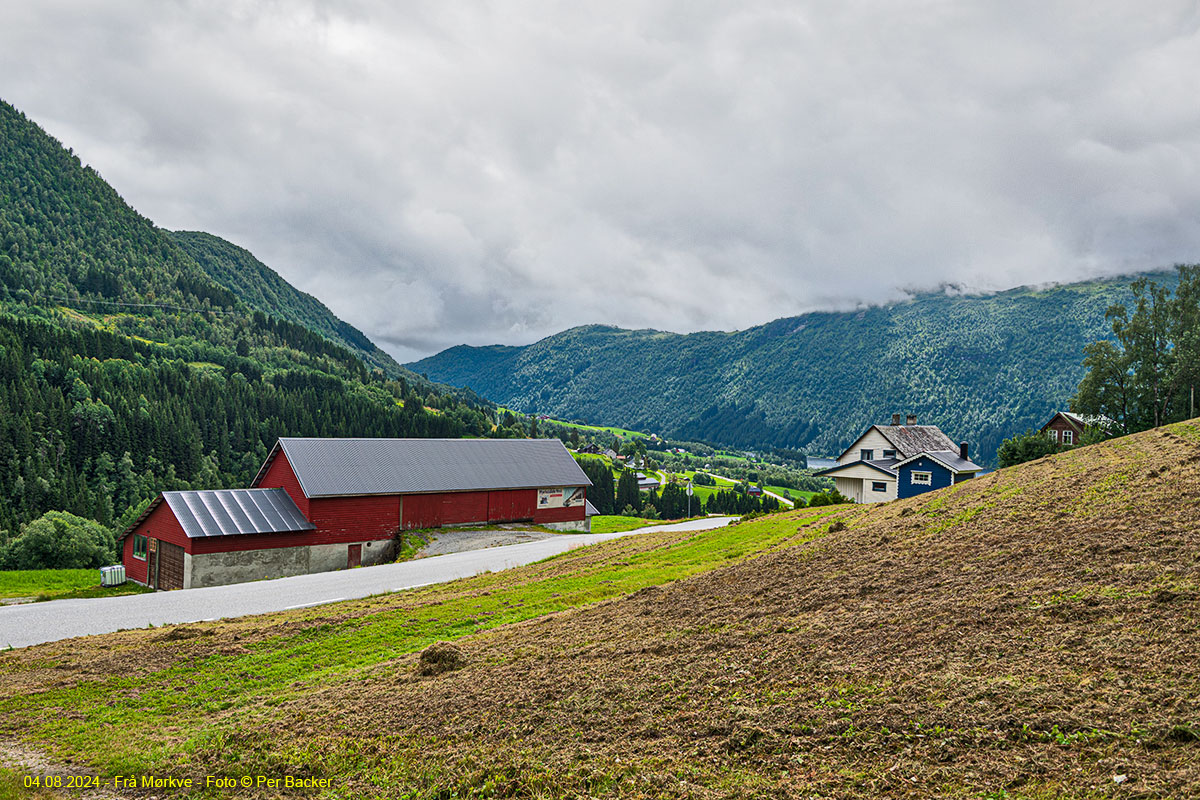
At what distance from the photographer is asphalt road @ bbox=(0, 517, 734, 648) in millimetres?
26312

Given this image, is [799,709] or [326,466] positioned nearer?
[799,709]

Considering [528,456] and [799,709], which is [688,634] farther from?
[528,456]

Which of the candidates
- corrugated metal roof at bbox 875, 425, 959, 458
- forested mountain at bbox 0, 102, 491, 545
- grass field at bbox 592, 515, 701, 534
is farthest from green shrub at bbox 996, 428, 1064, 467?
forested mountain at bbox 0, 102, 491, 545

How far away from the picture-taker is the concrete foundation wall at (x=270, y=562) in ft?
149

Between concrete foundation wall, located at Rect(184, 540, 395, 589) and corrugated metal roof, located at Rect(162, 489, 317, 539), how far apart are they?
62.1 inches

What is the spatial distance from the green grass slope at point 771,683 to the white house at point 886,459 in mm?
45552

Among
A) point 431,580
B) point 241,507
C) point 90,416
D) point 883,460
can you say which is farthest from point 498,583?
point 90,416

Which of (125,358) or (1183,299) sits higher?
(125,358)

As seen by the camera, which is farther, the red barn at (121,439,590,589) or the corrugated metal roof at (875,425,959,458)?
the corrugated metal roof at (875,425,959,458)

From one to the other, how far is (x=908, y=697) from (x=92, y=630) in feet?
96.4

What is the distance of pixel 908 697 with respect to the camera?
8.05 m

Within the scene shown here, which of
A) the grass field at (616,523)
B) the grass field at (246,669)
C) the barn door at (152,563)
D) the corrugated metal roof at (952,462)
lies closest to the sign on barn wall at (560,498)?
the grass field at (616,523)

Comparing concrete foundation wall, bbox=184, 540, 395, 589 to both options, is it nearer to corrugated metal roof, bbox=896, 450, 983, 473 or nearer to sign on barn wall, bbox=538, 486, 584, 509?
sign on barn wall, bbox=538, 486, 584, 509

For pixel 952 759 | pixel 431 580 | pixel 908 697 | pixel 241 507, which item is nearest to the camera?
pixel 952 759
